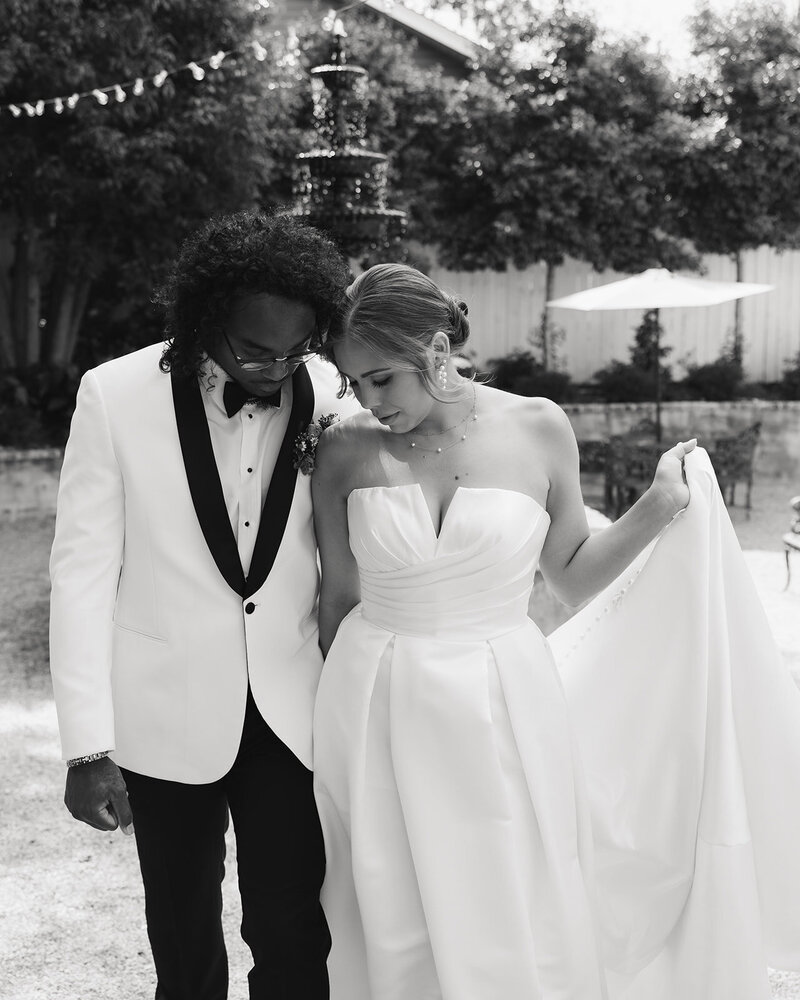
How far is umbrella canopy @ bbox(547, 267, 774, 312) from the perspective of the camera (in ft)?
37.7

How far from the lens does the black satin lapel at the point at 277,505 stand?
253cm

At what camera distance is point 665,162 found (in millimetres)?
15352

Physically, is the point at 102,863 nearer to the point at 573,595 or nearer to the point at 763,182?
the point at 573,595

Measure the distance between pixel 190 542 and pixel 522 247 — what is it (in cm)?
1355

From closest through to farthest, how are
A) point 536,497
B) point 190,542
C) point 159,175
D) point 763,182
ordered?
point 190,542, point 536,497, point 159,175, point 763,182

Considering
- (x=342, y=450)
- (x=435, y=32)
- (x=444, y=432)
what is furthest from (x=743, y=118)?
(x=342, y=450)

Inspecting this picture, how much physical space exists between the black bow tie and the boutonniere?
4.8 inches

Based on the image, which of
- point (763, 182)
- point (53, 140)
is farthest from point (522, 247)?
point (53, 140)

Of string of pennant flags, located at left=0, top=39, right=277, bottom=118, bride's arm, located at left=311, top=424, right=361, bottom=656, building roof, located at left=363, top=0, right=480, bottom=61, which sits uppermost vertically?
building roof, located at left=363, top=0, right=480, bottom=61

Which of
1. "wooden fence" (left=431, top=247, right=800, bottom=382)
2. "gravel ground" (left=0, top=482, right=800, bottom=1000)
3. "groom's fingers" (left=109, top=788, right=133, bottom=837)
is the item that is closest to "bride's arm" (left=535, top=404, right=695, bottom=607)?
"groom's fingers" (left=109, top=788, right=133, bottom=837)

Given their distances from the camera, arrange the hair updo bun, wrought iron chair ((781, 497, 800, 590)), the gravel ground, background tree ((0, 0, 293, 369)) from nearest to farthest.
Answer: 1. the hair updo bun
2. the gravel ground
3. wrought iron chair ((781, 497, 800, 590))
4. background tree ((0, 0, 293, 369))

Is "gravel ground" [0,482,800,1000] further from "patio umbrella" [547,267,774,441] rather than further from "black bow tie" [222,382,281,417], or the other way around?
"patio umbrella" [547,267,774,441]

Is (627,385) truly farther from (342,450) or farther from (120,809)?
(120,809)

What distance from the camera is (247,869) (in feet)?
8.29
